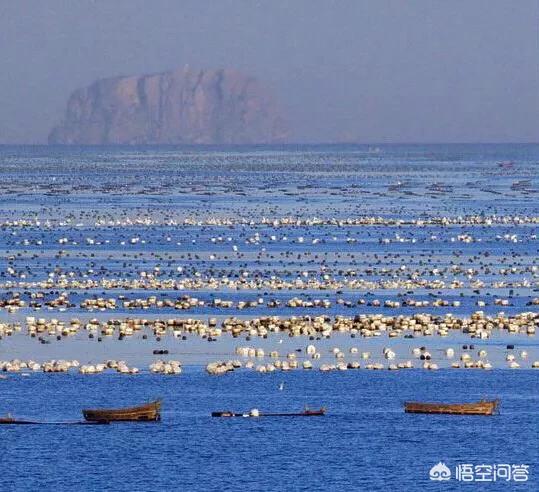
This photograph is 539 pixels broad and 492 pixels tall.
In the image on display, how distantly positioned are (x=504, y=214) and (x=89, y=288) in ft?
224

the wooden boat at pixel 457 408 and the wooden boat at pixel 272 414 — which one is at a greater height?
the wooden boat at pixel 457 408

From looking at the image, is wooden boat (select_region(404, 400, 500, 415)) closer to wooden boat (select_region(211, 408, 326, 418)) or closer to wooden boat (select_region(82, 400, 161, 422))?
wooden boat (select_region(211, 408, 326, 418))

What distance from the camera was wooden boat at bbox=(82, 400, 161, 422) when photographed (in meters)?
49.6

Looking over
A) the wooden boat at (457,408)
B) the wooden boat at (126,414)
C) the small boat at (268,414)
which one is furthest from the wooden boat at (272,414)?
the wooden boat at (457,408)

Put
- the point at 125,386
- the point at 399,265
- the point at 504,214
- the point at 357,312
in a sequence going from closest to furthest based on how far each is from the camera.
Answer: the point at 125,386 → the point at 357,312 → the point at 399,265 → the point at 504,214

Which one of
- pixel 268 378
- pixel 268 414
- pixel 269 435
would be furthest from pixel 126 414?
pixel 268 378

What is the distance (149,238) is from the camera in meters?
116

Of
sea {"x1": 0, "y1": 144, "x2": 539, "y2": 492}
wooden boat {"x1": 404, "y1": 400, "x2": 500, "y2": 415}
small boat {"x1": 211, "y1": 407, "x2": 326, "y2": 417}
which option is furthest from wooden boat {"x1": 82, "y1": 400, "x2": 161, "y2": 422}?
wooden boat {"x1": 404, "y1": 400, "x2": 500, "y2": 415}

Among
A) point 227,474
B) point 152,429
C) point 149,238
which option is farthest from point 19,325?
point 149,238

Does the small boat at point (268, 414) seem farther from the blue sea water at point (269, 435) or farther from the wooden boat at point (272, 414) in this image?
the blue sea water at point (269, 435)

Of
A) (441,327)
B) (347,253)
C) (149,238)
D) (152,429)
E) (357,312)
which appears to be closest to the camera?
(152,429)

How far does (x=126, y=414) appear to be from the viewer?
4969 cm

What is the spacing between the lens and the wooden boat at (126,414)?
4959 centimetres

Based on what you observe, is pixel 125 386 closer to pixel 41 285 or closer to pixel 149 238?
pixel 41 285
